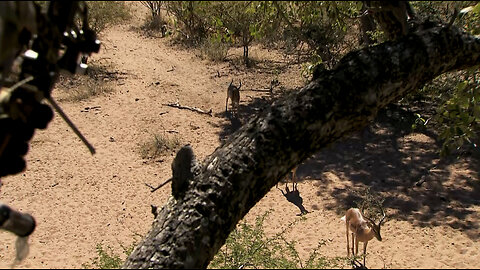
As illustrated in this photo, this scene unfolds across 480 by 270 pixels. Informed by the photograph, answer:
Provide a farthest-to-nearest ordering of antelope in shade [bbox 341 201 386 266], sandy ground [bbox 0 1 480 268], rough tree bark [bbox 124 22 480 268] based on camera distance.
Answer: sandy ground [bbox 0 1 480 268]
antelope in shade [bbox 341 201 386 266]
rough tree bark [bbox 124 22 480 268]

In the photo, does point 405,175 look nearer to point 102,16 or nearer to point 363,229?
point 363,229

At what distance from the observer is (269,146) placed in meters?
2.34

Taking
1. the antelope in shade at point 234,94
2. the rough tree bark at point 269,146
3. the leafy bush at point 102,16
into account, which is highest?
the leafy bush at point 102,16

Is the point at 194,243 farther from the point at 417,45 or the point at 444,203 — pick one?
the point at 444,203

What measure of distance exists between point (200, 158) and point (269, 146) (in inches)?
285

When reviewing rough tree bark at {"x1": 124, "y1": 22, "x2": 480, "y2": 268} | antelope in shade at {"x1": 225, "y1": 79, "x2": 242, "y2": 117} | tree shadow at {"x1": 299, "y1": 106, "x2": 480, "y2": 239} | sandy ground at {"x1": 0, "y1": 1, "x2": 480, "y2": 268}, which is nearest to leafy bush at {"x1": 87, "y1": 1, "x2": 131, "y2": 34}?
sandy ground at {"x1": 0, "y1": 1, "x2": 480, "y2": 268}

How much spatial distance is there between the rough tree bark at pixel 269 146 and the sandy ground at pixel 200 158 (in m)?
3.65

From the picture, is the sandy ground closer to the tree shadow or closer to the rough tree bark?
the tree shadow

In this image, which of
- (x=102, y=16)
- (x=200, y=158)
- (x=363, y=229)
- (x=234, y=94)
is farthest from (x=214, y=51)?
(x=363, y=229)

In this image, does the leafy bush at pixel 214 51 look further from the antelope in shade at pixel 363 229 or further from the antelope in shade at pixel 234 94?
the antelope in shade at pixel 363 229

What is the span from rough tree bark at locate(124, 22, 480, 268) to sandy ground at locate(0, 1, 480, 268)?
3.65m

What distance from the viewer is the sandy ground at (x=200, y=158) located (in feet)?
22.5

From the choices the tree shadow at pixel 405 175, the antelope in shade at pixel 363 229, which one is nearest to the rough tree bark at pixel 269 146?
the antelope in shade at pixel 363 229

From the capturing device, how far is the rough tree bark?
87.7 inches
